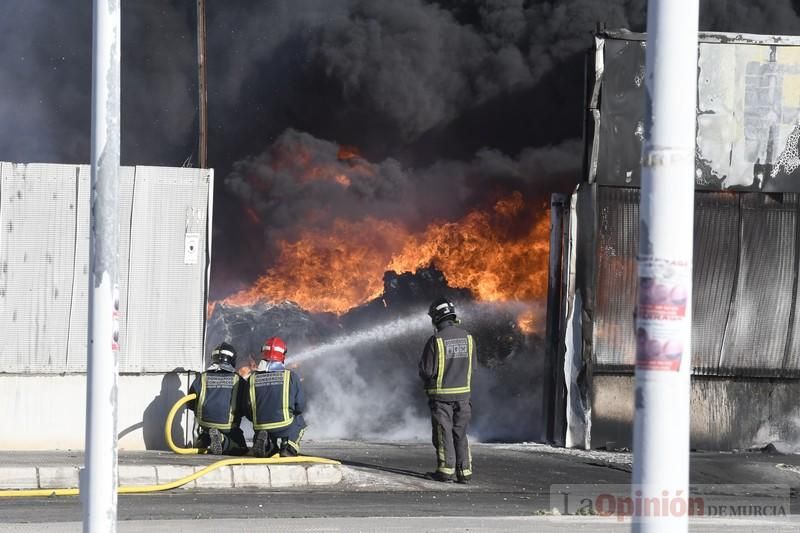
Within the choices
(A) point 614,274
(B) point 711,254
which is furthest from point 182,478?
(B) point 711,254

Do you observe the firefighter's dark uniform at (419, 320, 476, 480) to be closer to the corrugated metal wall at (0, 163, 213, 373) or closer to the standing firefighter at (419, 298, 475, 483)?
the standing firefighter at (419, 298, 475, 483)

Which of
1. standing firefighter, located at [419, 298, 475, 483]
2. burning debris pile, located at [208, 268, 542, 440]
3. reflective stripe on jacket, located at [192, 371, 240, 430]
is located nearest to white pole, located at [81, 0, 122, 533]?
standing firefighter, located at [419, 298, 475, 483]

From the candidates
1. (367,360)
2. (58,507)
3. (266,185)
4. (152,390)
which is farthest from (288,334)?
(58,507)

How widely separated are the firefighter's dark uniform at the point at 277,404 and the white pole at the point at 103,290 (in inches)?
200

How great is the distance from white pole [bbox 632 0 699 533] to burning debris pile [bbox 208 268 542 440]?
11.8 m

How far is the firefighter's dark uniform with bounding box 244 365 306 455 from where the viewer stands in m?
11.1

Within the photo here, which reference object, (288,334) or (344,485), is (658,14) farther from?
(288,334)

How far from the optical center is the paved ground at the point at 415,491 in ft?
28.2

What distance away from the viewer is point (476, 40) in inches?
769

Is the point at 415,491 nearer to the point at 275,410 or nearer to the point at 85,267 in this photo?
the point at 275,410

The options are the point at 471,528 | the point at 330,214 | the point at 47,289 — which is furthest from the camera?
the point at 330,214

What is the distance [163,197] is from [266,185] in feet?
23.8

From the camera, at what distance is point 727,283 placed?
13523 mm

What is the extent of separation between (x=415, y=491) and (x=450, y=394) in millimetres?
993
